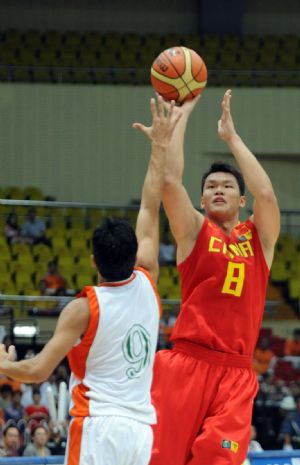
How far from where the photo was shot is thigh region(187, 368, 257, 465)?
234 inches

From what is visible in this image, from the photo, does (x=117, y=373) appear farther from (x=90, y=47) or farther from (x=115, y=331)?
(x=90, y=47)

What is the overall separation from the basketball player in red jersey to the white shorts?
1.40m

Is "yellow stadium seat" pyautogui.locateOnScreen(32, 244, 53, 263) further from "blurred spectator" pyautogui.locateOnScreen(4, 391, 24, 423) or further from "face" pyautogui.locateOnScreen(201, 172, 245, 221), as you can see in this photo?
"face" pyautogui.locateOnScreen(201, 172, 245, 221)

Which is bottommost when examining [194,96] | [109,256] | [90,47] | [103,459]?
[103,459]

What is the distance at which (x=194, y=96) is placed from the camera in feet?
20.2

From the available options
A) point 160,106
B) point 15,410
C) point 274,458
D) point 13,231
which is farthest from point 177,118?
point 13,231

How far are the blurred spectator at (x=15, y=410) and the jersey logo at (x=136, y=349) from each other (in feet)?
29.2

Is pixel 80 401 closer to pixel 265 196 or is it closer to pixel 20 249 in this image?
pixel 265 196

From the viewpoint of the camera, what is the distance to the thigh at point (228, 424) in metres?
5.93

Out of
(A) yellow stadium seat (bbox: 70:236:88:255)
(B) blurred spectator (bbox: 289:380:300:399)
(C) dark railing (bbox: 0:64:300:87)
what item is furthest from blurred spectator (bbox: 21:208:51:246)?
(B) blurred spectator (bbox: 289:380:300:399)

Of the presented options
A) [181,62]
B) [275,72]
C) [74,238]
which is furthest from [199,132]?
[181,62]

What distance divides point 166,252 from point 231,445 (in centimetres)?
1352

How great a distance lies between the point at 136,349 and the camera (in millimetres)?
4617

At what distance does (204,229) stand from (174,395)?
987 mm
